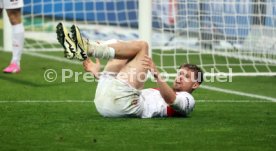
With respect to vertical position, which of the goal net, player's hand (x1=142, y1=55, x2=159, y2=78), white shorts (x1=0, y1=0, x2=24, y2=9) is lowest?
the goal net

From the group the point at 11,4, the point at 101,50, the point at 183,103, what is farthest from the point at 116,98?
the point at 11,4

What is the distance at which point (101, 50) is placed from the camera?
8.02 meters

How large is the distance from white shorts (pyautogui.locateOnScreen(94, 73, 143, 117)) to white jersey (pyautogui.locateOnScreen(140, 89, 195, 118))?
0.08m

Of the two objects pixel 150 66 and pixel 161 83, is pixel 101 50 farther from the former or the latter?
pixel 161 83

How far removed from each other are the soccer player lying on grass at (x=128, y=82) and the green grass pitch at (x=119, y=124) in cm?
11

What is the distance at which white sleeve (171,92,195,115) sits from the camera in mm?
7887

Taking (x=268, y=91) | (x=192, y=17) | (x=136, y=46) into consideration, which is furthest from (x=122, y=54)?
(x=192, y=17)

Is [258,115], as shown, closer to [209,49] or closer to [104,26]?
[209,49]

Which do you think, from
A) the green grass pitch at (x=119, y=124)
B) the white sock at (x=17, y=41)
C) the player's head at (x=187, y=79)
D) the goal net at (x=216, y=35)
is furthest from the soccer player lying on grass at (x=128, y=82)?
the white sock at (x=17, y=41)

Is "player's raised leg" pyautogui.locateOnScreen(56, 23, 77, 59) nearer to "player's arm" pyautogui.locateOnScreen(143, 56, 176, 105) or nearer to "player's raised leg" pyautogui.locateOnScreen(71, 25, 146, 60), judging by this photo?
"player's raised leg" pyautogui.locateOnScreen(71, 25, 146, 60)

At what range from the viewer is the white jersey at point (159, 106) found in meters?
8.00

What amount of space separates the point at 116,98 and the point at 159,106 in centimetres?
44

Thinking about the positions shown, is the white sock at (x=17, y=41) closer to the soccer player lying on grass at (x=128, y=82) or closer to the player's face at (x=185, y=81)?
the soccer player lying on grass at (x=128, y=82)

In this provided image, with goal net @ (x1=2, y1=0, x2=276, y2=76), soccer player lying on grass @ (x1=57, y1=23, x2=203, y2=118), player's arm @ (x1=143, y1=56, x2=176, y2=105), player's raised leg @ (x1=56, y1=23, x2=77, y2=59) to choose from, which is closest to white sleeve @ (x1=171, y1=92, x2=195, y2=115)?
soccer player lying on grass @ (x1=57, y1=23, x2=203, y2=118)
